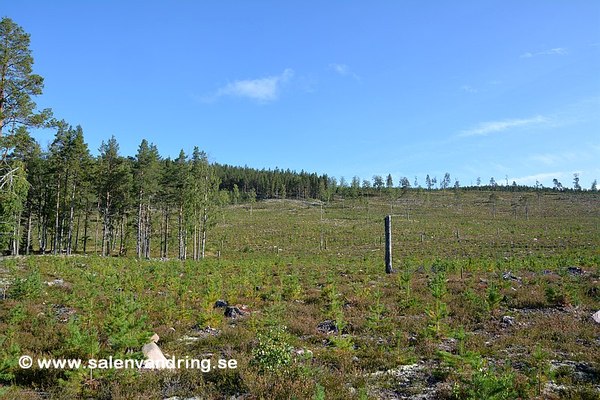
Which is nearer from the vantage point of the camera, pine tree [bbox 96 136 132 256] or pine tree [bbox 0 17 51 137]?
pine tree [bbox 0 17 51 137]

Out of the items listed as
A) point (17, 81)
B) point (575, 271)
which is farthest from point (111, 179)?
point (575, 271)

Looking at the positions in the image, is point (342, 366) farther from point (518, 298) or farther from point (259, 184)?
point (259, 184)

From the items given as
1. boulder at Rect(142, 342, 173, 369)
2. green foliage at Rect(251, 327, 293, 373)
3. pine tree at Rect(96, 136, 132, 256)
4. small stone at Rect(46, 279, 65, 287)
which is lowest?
small stone at Rect(46, 279, 65, 287)

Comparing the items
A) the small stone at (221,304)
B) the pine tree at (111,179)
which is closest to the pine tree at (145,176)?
the pine tree at (111,179)

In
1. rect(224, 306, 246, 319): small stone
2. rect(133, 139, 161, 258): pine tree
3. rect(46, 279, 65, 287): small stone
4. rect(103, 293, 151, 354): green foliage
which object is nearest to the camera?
rect(103, 293, 151, 354): green foliage

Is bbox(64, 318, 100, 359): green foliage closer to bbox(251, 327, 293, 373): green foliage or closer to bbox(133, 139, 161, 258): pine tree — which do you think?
bbox(251, 327, 293, 373): green foliage

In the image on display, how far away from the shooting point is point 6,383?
21.7ft

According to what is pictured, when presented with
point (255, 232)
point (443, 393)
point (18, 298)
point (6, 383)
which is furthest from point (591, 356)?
point (255, 232)

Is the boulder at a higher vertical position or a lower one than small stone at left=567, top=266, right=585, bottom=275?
higher

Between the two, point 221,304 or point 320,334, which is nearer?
point 320,334

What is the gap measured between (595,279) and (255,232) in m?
62.0

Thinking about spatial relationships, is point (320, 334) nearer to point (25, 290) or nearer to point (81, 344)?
point (81, 344)

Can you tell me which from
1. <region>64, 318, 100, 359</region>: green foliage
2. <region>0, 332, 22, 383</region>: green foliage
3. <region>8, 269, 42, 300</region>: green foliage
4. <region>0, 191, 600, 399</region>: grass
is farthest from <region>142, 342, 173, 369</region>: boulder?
<region>8, 269, 42, 300</region>: green foliage

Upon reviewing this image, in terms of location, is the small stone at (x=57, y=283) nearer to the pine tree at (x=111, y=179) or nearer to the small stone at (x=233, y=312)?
the small stone at (x=233, y=312)
